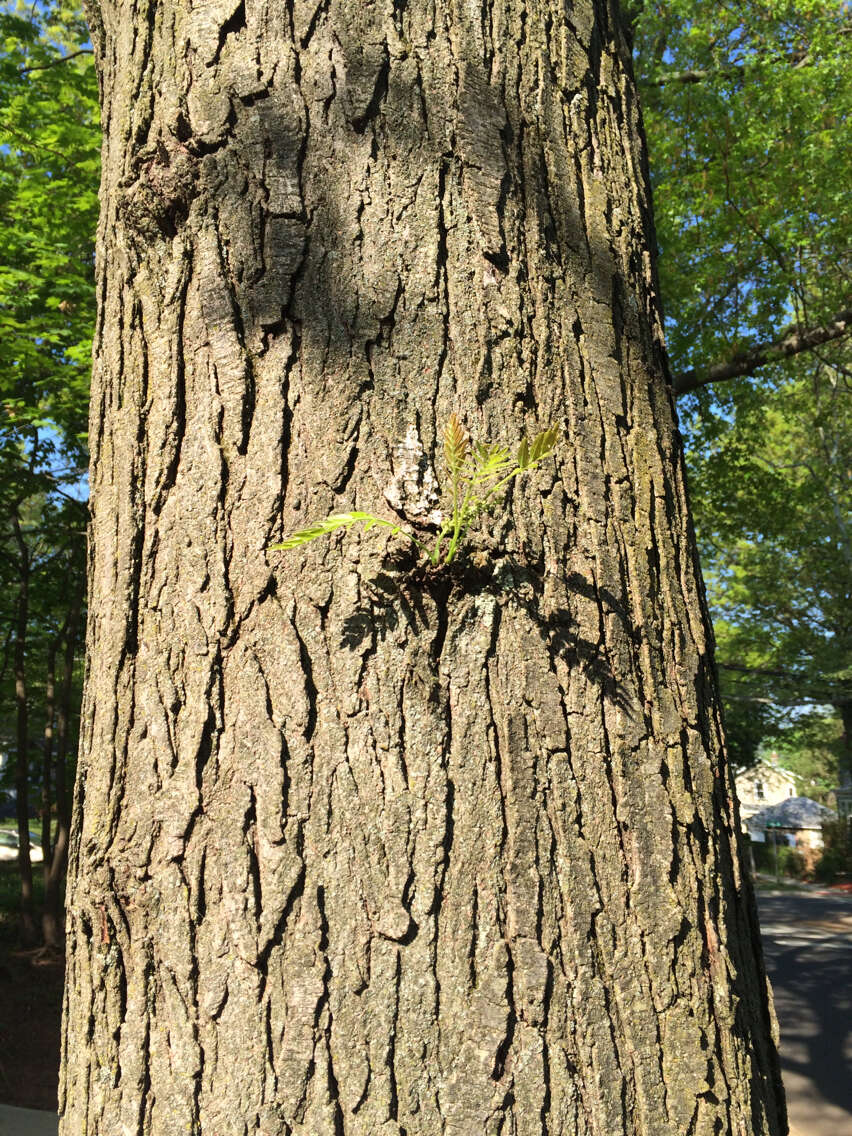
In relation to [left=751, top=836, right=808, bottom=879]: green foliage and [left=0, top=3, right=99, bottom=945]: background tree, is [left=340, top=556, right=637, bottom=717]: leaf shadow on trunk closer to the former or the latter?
[left=0, top=3, right=99, bottom=945]: background tree

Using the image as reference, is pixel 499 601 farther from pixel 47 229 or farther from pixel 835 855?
pixel 835 855

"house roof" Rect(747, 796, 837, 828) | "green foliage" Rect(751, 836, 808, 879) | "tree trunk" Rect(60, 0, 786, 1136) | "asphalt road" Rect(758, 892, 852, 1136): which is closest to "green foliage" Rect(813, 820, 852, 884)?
"green foliage" Rect(751, 836, 808, 879)

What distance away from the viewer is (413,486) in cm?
112

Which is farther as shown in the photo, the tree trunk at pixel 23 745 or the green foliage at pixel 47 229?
the tree trunk at pixel 23 745

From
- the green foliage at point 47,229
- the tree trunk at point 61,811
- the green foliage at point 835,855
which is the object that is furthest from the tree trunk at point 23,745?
the green foliage at point 835,855

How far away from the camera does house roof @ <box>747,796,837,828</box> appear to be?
36.3 meters

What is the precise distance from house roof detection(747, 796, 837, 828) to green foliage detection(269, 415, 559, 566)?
38616 mm

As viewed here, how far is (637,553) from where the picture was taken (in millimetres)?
1192

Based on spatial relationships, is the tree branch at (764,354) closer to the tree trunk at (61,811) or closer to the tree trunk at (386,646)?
the tree trunk at (61,811)

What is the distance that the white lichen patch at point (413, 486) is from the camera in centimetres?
111

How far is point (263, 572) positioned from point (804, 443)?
30958mm

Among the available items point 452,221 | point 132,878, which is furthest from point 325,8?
point 132,878

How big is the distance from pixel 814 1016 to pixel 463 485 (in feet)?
34.0

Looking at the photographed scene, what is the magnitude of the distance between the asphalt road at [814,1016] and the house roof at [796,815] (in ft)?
64.8
